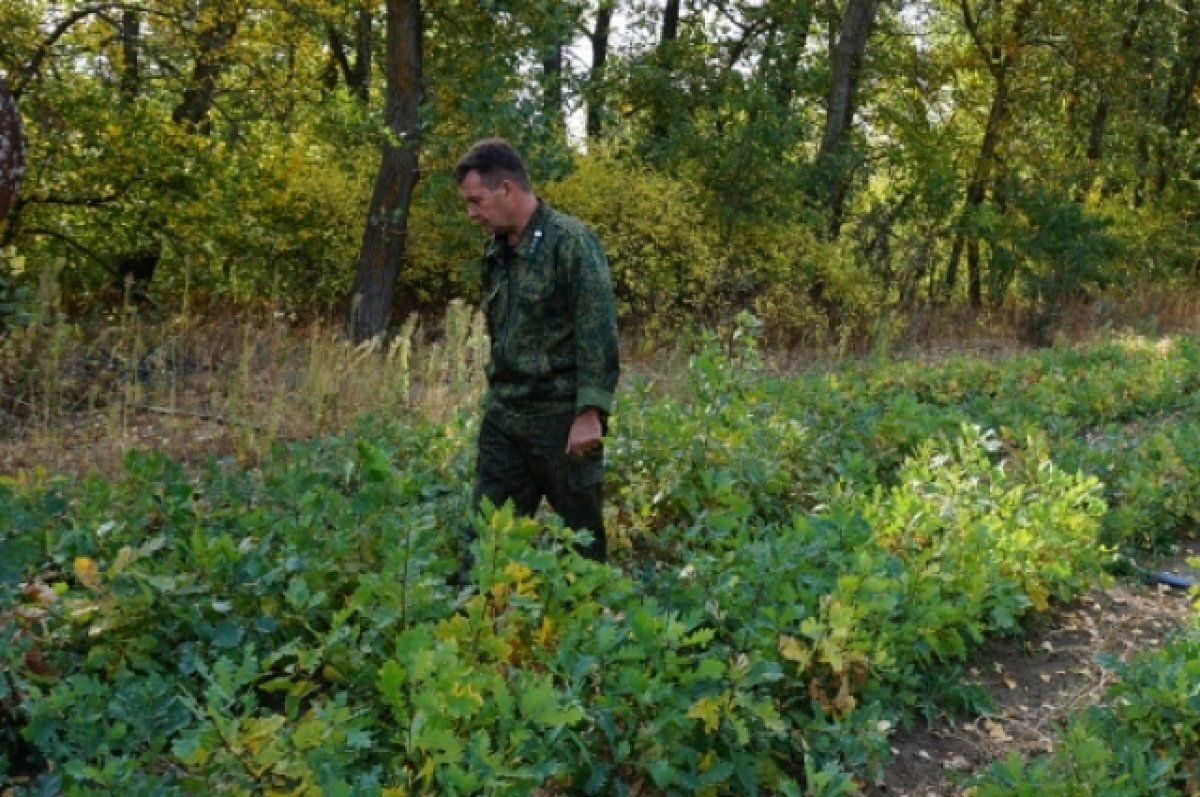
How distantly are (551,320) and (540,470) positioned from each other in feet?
1.90

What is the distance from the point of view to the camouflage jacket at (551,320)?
4207mm

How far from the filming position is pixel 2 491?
4.50 m

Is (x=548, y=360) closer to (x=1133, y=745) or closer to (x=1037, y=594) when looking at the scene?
(x=1133, y=745)

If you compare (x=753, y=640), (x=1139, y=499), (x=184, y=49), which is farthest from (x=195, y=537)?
(x=184, y=49)

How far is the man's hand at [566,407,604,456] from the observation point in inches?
165

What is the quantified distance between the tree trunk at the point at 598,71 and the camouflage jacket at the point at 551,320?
407 inches

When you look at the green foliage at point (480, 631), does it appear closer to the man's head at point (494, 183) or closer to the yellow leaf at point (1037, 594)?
the yellow leaf at point (1037, 594)

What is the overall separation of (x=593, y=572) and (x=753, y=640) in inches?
22.8

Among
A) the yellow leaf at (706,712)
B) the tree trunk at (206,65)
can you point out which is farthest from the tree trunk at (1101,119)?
the yellow leaf at (706,712)

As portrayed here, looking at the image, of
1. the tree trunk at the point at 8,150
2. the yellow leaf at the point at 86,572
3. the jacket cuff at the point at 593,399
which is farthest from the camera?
the jacket cuff at the point at 593,399

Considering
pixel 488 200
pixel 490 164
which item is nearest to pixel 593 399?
pixel 488 200

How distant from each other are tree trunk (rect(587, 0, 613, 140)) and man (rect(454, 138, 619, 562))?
1034cm

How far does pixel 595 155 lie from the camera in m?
15.2

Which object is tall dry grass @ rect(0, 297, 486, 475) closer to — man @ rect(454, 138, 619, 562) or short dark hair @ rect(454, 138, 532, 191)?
man @ rect(454, 138, 619, 562)
